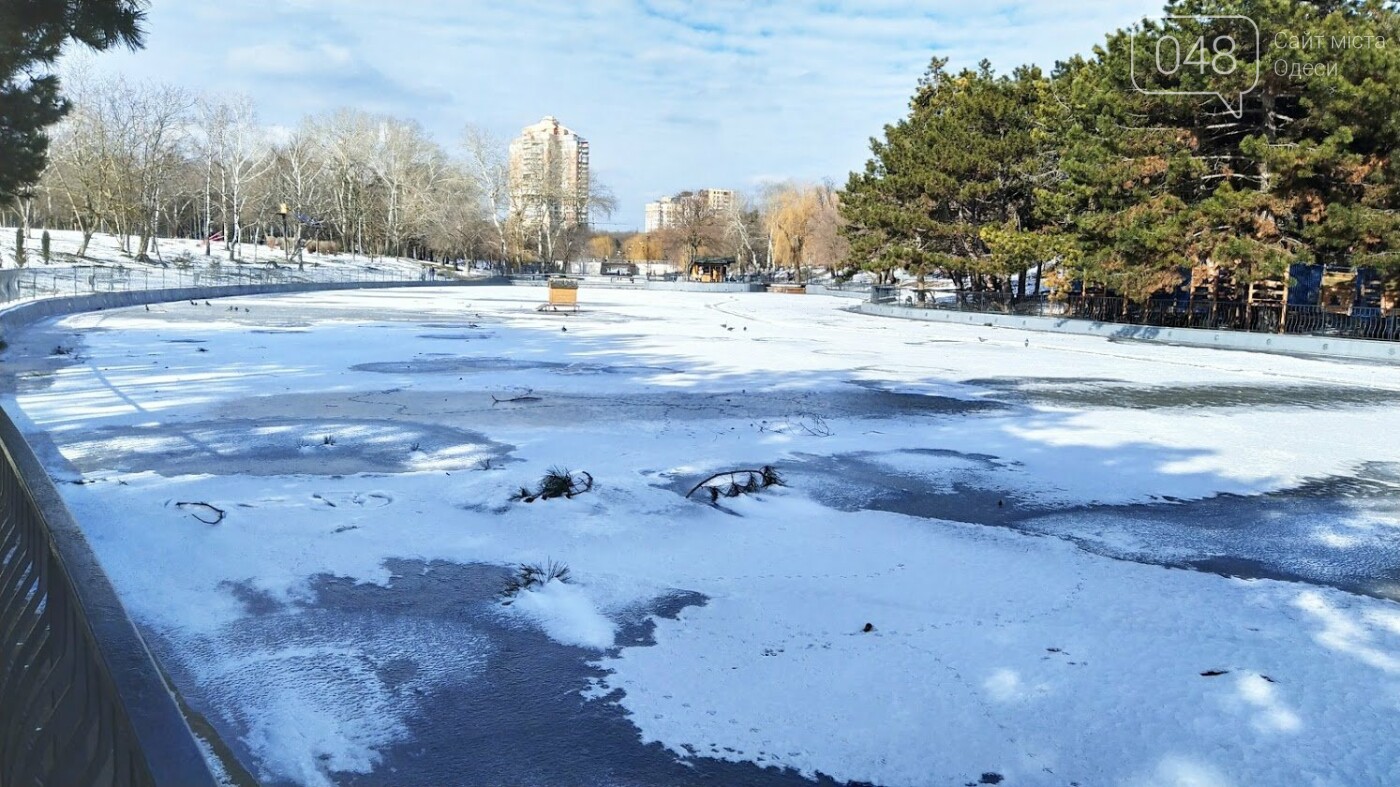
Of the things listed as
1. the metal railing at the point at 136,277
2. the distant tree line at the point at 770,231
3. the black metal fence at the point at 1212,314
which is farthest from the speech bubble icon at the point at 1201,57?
the distant tree line at the point at 770,231

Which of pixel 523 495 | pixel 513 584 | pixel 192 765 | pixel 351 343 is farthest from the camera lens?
pixel 351 343

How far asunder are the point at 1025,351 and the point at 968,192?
16.9 metres

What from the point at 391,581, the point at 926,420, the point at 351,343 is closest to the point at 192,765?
the point at 391,581

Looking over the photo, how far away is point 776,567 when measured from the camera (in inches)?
245

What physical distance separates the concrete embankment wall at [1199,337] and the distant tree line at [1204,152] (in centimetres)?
185

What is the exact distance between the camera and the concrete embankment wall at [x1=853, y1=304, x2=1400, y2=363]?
26562 mm

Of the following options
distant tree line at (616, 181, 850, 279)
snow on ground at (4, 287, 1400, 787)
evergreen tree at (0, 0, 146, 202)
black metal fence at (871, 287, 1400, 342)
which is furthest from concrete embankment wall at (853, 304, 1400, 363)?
distant tree line at (616, 181, 850, 279)

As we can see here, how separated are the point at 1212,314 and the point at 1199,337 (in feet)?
8.74

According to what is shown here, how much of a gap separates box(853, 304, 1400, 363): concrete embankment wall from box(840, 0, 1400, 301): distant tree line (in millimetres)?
1847

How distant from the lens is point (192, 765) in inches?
117

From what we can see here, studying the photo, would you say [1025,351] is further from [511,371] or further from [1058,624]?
[1058,624]

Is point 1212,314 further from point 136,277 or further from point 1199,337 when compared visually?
point 136,277

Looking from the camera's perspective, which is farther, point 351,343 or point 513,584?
point 351,343

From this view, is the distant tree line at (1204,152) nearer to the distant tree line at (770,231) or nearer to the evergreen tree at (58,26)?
the evergreen tree at (58,26)
